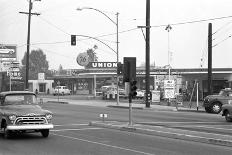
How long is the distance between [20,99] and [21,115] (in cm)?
161

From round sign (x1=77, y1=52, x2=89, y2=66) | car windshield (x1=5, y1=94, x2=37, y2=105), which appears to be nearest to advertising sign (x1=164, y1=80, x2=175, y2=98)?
car windshield (x1=5, y1=94, x2=37, y2=105)

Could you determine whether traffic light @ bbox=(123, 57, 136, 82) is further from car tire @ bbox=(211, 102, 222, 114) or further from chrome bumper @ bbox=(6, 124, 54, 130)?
car tire @ bbox=(211, 102, 222, 114)

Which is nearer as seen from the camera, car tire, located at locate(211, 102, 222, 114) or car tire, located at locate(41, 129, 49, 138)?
car tire, located at locate(41, 129, 49, 138)

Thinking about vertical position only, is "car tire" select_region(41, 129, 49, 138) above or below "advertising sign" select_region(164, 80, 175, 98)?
below

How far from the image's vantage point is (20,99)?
55.9ft

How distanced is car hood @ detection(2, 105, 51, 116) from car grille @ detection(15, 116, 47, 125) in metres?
0.17

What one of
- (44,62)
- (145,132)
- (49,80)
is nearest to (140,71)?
(49,80)

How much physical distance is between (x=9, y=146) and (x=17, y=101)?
300 cm

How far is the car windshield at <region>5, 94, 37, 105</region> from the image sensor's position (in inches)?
664

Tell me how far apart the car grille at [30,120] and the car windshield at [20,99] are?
1.36m

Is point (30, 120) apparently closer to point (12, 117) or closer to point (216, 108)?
point (12, 117)

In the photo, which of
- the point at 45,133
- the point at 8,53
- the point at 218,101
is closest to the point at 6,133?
the point at 45,133

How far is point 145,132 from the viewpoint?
1873 cm

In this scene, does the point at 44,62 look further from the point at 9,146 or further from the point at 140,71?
the point at 9,146
